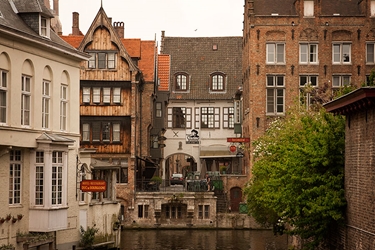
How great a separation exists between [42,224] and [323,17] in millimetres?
38255

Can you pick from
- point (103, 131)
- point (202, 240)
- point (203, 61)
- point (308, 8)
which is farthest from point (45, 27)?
point (203, 61)

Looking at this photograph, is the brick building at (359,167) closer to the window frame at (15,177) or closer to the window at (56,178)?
the window at (56,178)

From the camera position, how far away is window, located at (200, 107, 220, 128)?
279 ft

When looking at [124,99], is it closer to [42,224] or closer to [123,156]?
[123,156]

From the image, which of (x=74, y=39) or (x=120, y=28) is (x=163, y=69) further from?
(x=74, y=39)

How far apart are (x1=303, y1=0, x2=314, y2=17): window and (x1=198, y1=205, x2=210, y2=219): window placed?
55.2ft

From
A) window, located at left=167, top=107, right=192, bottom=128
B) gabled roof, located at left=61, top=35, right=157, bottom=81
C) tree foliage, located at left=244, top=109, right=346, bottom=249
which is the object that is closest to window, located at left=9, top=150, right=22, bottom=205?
tree foliage, located at left=244, top=109, right=346, bottom=249

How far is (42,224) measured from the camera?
113 feet

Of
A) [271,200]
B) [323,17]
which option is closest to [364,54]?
[323,17]

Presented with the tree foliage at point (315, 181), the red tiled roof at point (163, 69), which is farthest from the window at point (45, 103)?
the red tiled roof at point (163, 69)

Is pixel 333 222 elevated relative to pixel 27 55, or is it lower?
lower

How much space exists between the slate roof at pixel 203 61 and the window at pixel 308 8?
19.2 metres

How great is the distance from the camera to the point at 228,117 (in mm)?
84750

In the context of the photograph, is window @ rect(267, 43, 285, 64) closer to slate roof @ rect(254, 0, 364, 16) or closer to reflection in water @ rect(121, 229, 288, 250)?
slate roof @ rect(254, 0, 364, 16)
